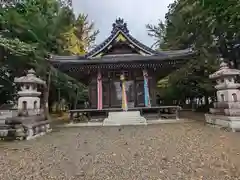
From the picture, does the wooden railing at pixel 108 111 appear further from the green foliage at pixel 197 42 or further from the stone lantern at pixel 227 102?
the green foliage at pixel 197 42

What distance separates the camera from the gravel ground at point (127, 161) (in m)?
4.04

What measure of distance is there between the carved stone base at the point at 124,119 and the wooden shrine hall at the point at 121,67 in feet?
2.48

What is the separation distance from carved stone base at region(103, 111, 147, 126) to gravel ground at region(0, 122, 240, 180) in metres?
6.08

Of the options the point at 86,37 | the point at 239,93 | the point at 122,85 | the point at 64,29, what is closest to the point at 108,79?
the point at 122,85

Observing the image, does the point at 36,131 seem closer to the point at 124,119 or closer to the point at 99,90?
the point at 124,119

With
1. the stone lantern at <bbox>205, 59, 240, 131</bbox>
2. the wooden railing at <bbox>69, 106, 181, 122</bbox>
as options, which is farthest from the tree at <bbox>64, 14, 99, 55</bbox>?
the stone lantern at <bbox>205, 59, 240, 131</bbox>

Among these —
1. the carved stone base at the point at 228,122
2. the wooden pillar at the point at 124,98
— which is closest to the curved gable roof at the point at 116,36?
the wooden pillar at the point at 124,98

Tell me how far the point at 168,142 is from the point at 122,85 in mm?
8775

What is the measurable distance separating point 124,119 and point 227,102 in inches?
249

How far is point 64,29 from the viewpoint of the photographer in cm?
1914

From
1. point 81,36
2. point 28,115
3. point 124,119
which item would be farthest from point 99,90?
point 81,36

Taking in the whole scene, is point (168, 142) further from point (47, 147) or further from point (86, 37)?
point (86, 37)

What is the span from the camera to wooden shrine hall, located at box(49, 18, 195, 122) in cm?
1455

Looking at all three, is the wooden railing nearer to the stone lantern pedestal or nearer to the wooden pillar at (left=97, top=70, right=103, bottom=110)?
the wooden pillar at (left=97, top=70, right=103, bottom=110)
